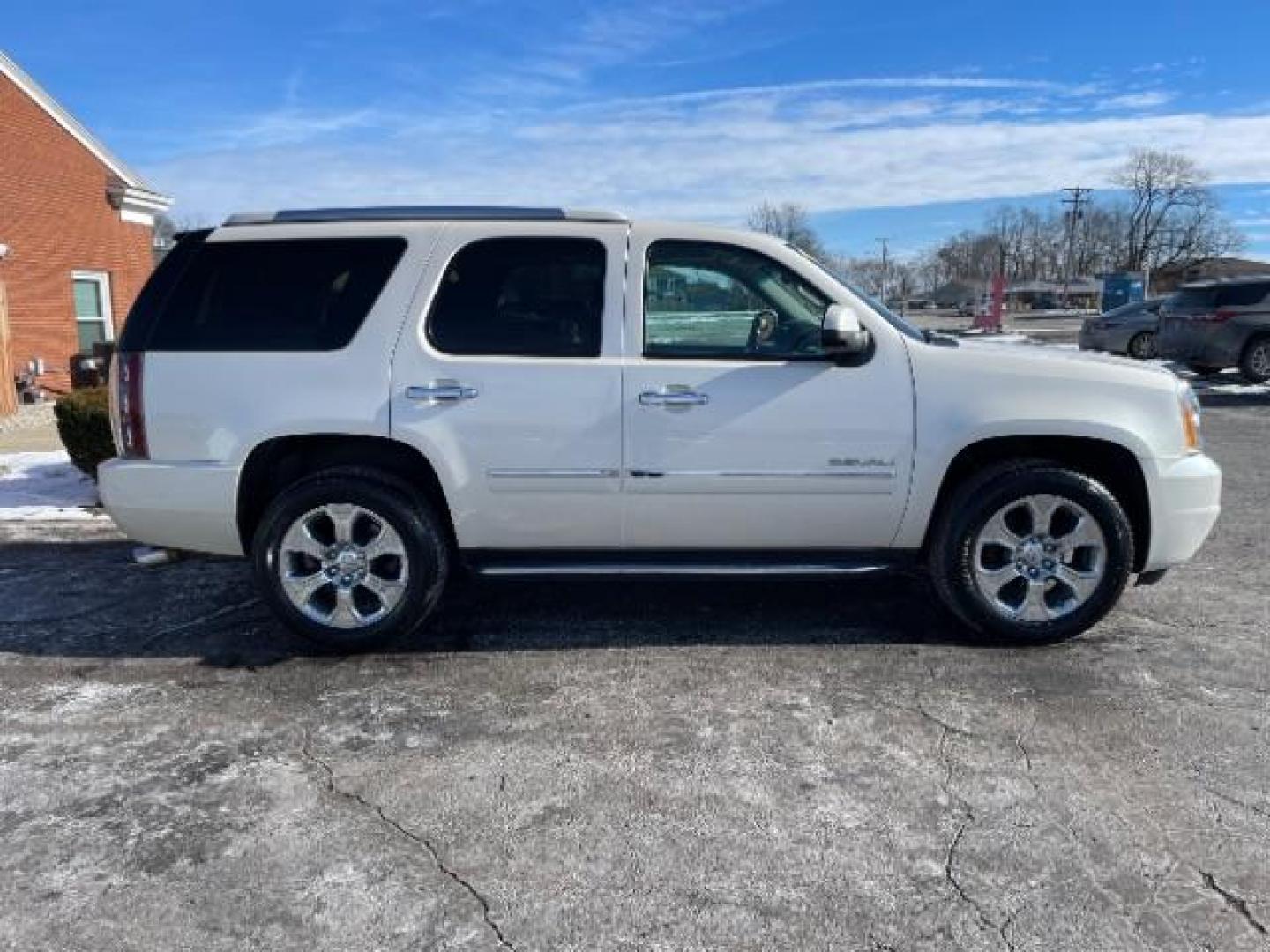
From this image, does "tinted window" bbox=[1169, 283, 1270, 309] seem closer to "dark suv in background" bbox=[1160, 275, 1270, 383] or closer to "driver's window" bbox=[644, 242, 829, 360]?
"dark suv in background" bbox=[1160, 275, 1270, 383]

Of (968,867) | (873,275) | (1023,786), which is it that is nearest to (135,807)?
(968,867)

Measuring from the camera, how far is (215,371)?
14.3ft

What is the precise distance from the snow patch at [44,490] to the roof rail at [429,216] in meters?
3.76

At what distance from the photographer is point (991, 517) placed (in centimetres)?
443

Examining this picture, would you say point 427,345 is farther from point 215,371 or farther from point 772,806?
point 772,806

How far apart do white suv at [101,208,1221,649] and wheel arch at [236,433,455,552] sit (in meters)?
0.02

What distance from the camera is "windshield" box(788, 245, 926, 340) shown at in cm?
449

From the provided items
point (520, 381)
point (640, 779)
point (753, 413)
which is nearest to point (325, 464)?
point (520, 381)

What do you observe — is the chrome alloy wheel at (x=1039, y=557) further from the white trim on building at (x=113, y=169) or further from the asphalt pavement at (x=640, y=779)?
the white trim on building at (x=113, y=169)

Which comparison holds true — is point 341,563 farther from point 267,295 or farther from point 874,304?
point 874,304

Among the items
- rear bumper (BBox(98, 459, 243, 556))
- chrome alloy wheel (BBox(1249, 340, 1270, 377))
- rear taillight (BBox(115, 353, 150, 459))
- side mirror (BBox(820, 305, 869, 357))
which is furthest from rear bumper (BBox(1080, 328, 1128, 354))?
rear taillight (BBox(115, 353, 150, 459))

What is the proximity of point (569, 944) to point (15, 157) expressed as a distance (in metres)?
17.8

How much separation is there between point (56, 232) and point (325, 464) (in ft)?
50.0

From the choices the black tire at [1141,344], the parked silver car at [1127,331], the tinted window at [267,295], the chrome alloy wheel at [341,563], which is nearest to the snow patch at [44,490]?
the tinted window at [267,295]
